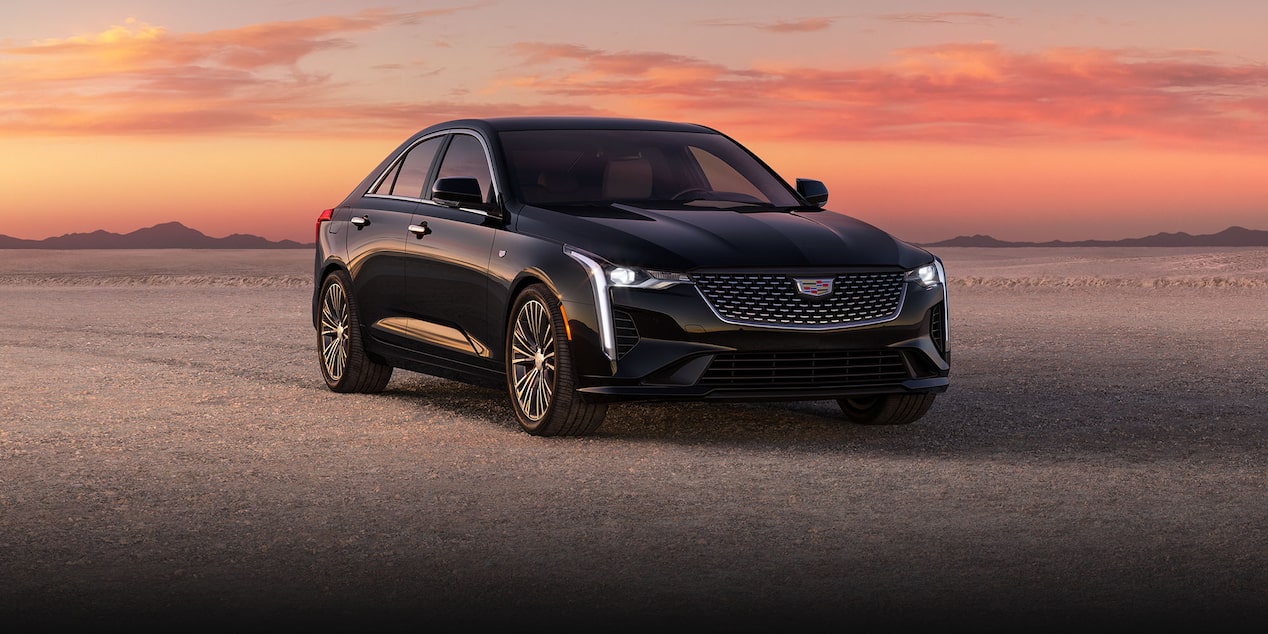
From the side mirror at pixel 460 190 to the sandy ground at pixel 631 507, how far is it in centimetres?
136

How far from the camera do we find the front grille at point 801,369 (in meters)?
8.94

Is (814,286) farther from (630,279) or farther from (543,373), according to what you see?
(543,373)

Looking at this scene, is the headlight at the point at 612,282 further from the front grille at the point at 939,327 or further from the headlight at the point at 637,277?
the front grille at the point at 939,327

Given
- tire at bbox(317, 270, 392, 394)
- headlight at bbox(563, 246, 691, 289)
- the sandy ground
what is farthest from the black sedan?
the sandy ground

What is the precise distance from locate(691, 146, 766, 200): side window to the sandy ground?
142 centimetres

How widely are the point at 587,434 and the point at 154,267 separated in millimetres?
44284

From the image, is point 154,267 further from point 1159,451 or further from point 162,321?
point 1159,451

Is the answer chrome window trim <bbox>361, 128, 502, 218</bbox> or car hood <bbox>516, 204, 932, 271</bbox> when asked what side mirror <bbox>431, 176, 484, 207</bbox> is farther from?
car hood <bbox>516, 204, 932, 271</bbox>

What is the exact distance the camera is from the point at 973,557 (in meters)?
6.20

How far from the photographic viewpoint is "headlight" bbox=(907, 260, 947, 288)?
9.45 m

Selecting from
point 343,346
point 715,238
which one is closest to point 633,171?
point 715,238

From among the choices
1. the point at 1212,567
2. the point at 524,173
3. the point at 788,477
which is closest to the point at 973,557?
the point at 1212,567

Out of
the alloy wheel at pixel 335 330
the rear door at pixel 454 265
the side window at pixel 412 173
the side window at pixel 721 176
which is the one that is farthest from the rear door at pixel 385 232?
the side window at pixel 721 176

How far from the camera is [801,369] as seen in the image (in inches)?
356
